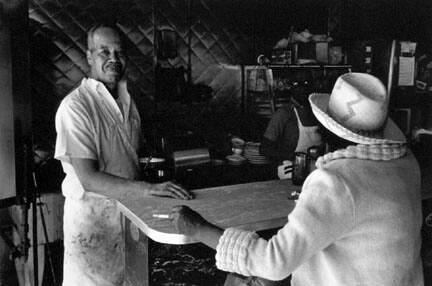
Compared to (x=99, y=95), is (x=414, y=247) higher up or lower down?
lower down

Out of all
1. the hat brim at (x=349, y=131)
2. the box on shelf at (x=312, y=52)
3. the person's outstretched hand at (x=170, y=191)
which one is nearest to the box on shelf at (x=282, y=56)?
the box on shelf at (x=312, y=52)

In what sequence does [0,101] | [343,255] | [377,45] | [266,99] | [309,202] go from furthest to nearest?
[266,99] → [377,45] → [0,101] → [343,255] → [309,202]

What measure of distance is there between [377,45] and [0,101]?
3810 mm

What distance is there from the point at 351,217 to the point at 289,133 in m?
3.12

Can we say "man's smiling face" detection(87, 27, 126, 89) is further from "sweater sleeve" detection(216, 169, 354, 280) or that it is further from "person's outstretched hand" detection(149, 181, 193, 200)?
"sweater sleeve" detection(216, 169, 354, 280)

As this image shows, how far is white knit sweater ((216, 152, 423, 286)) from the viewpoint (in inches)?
60.9

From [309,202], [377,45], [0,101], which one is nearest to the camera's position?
[309,202]

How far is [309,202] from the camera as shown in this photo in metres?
1.55

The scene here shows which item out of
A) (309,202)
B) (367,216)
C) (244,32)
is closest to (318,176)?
(309,202)

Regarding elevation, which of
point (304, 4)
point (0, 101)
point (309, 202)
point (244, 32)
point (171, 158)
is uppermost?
point (304, 4)

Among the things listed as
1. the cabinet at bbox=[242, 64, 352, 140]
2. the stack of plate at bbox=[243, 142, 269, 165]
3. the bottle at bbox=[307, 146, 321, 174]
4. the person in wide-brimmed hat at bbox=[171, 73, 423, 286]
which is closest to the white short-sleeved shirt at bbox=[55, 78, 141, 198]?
the bottle at bbox=[307, 146, 321, 174]

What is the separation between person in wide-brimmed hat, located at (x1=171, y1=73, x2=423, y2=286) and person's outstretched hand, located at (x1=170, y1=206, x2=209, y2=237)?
61 mm

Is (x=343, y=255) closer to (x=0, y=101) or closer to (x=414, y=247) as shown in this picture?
(x=414, y=247)

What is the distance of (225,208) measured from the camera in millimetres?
2297
